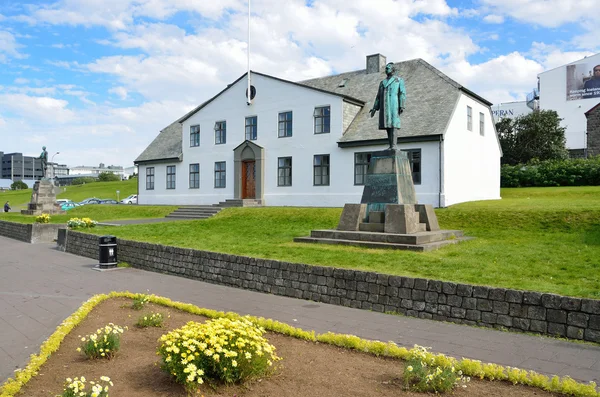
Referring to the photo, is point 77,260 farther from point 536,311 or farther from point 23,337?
point 536,311

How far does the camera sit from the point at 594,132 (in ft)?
159

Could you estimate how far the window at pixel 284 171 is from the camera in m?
30.0

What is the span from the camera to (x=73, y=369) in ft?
19.3

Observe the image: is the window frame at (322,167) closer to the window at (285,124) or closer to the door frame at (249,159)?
the window at (285,124)

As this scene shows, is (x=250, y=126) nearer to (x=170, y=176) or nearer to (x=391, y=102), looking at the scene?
(x=170, y=176)

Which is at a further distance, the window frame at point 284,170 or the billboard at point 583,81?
the billboard at point 583,81

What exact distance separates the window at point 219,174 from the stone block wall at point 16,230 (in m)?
12.0

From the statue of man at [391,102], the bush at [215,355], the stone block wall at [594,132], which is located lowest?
the bush at [215,355]

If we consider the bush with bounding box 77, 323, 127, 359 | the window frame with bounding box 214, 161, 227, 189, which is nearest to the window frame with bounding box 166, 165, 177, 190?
the window frame with bounding box 214, 161, 227, 189

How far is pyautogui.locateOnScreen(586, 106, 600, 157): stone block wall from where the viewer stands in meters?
47.8

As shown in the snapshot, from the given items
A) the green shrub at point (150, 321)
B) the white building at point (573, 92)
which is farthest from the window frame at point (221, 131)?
the white building at point (573, 92)

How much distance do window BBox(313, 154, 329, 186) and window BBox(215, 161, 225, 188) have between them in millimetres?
7513

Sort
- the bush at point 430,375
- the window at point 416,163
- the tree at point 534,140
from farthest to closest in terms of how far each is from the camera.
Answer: the tree at point 534,140, the window at point 416,163, the bush at point 430,375

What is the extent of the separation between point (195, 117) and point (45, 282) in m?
24.0
